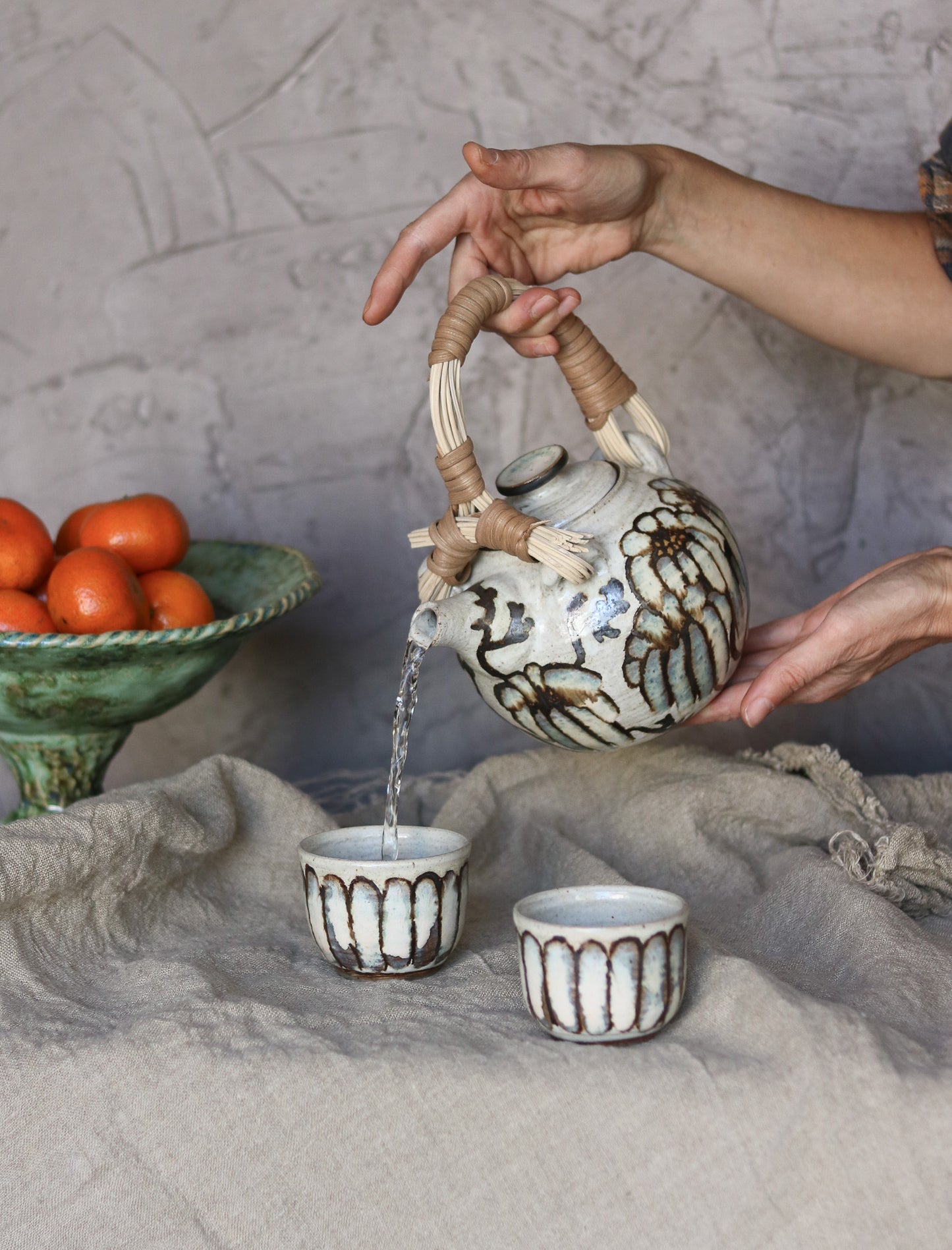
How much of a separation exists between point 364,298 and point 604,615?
87cm

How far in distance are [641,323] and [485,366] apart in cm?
21

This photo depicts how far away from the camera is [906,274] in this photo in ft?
3.80

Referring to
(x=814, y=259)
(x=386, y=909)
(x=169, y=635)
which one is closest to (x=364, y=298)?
(x=814, y=259)

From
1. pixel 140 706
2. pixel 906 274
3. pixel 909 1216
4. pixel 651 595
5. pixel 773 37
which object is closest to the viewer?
pixel 909 1216

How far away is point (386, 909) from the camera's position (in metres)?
0.77

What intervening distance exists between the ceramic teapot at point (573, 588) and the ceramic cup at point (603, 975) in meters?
0.18

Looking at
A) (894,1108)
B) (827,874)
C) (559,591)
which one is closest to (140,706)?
(559,591)

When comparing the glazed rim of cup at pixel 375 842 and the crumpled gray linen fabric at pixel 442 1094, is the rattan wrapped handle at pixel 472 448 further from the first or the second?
the crumpled gray linen fabric at pixel 442 1094

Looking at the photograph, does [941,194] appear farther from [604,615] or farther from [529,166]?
[604,615]

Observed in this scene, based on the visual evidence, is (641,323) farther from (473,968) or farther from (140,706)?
(473,968)

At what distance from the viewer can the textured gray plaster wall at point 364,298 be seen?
1.47 m

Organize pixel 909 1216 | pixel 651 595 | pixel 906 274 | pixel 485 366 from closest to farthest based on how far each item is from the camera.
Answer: pixel 909 1216
pixel 651 595
pixel 906 274
pixel 485 366

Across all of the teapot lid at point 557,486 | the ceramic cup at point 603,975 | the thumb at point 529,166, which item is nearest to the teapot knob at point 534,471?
the teapot lid at point 557,486

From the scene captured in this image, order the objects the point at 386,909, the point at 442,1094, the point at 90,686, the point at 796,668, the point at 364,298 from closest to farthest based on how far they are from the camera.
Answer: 1. the point at 442,1094
2. the point at 386,909
3. the point at 796,668
4. the point at 90,686
5. the point at 364,298
